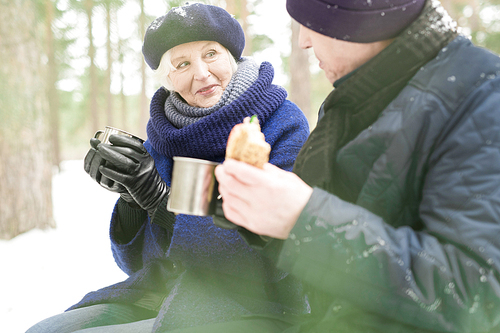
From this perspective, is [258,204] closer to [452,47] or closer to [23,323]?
[452,47]

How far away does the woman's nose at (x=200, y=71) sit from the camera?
188 centimetres

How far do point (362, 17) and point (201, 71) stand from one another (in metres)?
1.15

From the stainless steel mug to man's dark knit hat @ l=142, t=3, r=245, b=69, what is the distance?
1.09 meters

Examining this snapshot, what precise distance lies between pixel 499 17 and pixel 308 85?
260 inches

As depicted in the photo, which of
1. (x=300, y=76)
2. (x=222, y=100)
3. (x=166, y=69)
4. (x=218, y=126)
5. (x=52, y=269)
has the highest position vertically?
(x=166, y=69)

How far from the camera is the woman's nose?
188 cm

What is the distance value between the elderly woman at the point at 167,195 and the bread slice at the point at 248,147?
71cm

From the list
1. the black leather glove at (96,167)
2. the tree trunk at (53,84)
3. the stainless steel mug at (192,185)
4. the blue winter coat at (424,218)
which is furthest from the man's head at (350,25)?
the tree trunk at (53,84)

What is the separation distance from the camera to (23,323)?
2.57 metres

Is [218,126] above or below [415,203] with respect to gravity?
below

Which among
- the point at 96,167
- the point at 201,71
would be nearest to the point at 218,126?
the point at 201,71

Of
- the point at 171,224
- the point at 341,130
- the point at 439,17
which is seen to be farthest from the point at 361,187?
the point at 171,224

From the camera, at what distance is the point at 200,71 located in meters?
1.88

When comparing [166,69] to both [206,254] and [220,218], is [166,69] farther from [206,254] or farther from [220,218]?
[220,218]
